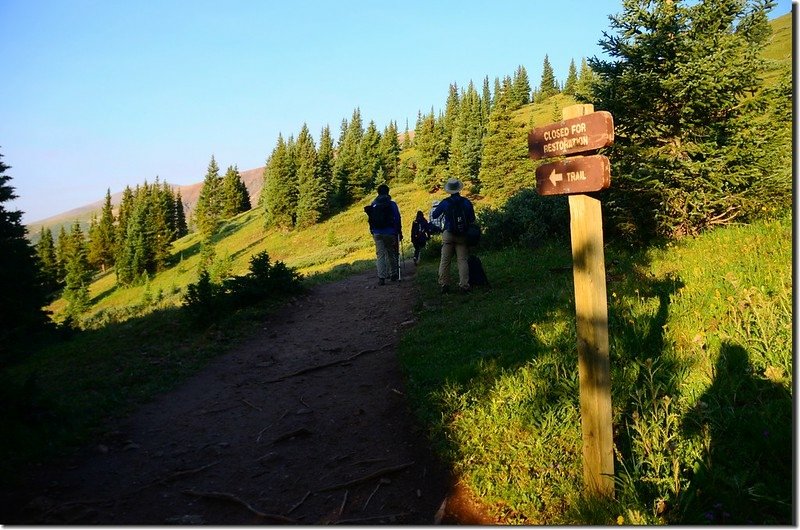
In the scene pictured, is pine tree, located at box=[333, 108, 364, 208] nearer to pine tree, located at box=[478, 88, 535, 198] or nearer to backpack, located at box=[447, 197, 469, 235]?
pine tree, located at box=[478, 88, 535, 198]

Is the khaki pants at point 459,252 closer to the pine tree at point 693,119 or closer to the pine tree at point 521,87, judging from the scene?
the pine tree at point 693,119

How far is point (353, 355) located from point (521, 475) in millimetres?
4868

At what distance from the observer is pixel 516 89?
115062 millimetres

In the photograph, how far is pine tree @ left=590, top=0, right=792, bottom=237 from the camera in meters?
9.06

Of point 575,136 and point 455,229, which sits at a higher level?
point 575,136

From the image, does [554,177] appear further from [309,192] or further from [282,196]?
[282,196]

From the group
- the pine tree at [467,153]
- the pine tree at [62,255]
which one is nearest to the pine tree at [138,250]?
the pine tree at [62,255]

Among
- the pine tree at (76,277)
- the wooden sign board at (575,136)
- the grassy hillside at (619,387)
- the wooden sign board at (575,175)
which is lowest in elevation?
the pine tree at (76,277)

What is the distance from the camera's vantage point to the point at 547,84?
11831 cm

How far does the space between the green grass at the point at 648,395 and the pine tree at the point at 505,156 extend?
3859 centimetres

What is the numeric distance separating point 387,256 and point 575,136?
35.9 ft

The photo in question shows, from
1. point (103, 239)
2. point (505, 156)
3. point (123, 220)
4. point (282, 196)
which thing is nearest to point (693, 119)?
point (505, 156)

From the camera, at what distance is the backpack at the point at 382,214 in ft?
43.1

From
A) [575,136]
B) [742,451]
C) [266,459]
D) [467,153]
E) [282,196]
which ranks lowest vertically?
[266,459]
